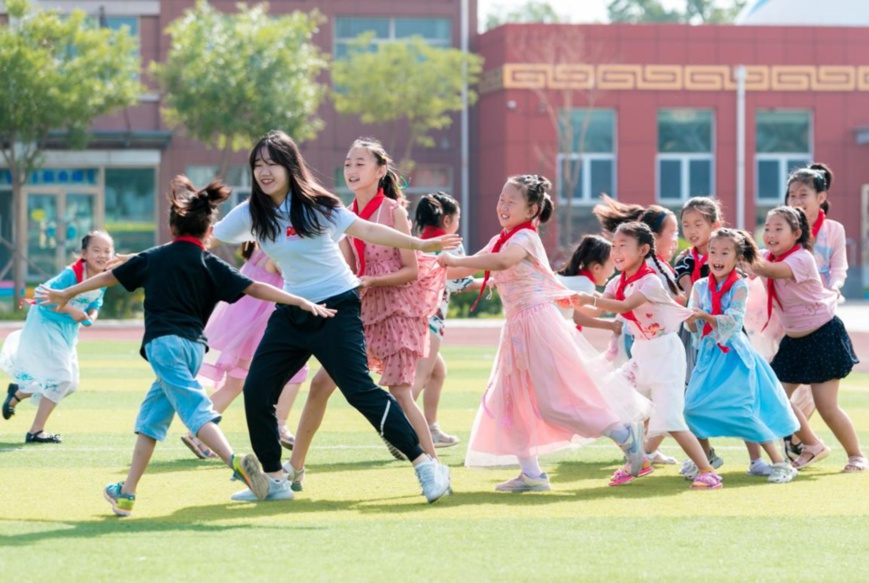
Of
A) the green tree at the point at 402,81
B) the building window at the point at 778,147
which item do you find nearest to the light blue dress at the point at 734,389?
the green tree at the point at 402,81

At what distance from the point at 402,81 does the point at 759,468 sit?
3445cm

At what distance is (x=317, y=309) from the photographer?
7.10 metres

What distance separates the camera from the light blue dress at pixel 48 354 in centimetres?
1060

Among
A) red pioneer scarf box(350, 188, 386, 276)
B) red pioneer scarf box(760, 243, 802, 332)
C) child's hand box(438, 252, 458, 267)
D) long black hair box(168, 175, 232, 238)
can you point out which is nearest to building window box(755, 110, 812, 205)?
red pioneer scarf box(760, 243, 802, 332)

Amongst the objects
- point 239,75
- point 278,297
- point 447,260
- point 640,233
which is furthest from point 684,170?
point 278,297

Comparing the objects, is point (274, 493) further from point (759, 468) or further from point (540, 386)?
point (759, 468)

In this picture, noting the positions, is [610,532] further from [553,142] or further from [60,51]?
[553,142]

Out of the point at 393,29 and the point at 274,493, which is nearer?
the point at 274,493

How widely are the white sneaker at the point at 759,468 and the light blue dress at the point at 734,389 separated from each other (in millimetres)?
291

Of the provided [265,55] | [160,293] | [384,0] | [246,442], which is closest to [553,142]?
[384,0]

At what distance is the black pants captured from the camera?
24.2 feet

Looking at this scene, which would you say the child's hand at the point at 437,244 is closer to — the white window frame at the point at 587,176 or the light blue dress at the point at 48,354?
the light blue dress at the point at 48,354

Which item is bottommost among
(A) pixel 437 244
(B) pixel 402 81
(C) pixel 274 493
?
(C) pixel 274 493

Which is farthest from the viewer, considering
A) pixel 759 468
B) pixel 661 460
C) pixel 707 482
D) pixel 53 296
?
pixel 661 460
